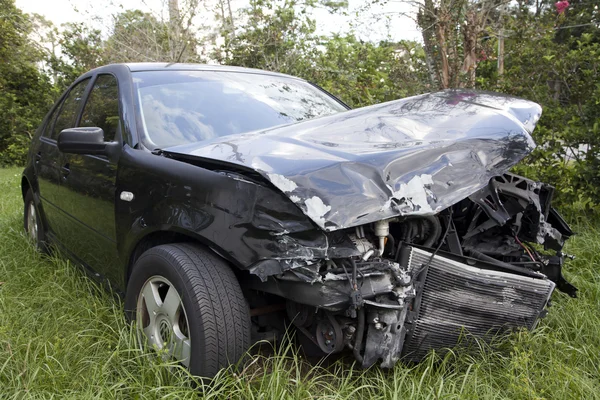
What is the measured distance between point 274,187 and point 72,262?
214 cm

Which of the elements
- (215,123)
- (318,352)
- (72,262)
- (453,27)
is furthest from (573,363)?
(453,27)

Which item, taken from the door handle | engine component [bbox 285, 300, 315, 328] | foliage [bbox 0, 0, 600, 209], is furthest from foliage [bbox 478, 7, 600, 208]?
the door handle

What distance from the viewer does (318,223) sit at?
1653 mm

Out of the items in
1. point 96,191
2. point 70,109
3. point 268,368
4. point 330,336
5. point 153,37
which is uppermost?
point 153,37

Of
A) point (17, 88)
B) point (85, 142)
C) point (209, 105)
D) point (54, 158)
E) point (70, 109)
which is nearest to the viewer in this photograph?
point (85, 142)

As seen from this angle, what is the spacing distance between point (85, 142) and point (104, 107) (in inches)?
24.0

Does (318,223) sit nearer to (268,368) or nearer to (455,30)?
(268,368)

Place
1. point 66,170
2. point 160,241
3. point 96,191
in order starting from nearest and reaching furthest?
point 160,241 < point 96,191 < point 66,170

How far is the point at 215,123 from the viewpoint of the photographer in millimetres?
2680

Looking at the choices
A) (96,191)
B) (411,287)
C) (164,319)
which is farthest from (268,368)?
(96,191)

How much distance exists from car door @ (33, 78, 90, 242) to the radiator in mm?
2437

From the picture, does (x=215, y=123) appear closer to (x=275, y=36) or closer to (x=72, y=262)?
(x=72, y=262)

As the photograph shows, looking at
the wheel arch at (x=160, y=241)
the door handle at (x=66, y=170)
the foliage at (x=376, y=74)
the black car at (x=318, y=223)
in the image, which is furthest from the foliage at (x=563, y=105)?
the door handle at (x=66, y=170)

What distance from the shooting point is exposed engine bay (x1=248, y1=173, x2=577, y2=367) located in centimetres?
175
